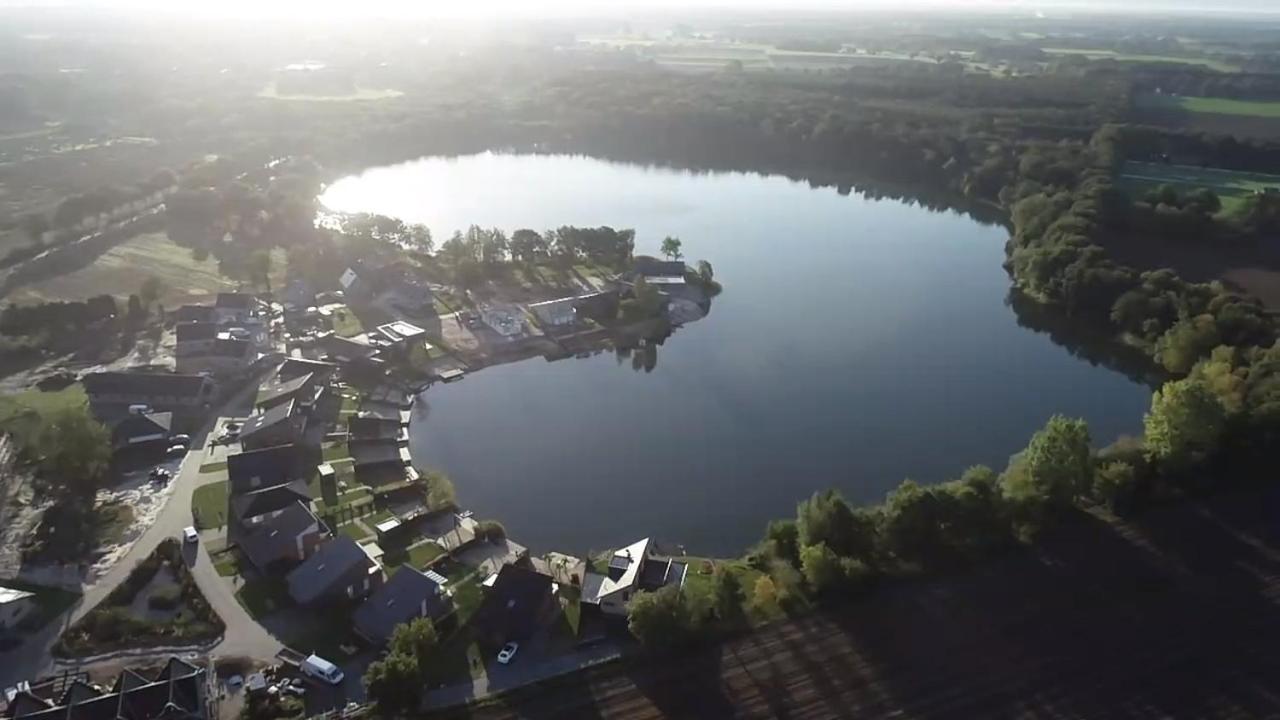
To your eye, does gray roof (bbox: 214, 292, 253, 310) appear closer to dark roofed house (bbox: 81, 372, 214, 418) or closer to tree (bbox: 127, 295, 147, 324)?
tree (bbox: 127, 295, 147, 324)

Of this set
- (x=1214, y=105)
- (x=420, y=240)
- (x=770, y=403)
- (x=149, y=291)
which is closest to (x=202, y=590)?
(x=770, y=403)

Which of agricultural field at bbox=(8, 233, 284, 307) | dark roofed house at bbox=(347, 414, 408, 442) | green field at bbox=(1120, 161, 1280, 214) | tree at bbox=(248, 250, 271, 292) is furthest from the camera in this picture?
green field at bbox=(1120, 161, 1280, 214)

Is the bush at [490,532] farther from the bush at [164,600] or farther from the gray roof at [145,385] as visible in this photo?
the gray roof at [145,385]

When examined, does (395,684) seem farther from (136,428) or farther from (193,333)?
(193,333)

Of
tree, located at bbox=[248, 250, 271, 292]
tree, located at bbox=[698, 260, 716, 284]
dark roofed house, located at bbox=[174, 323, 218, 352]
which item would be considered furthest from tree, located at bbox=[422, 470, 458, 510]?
tree, located at bbox=[698, 260, 716, 284]

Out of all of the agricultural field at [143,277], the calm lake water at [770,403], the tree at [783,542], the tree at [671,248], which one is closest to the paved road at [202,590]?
the calm lake water at [770,403]

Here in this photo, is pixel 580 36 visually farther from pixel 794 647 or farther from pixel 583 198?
pixel 794 647
